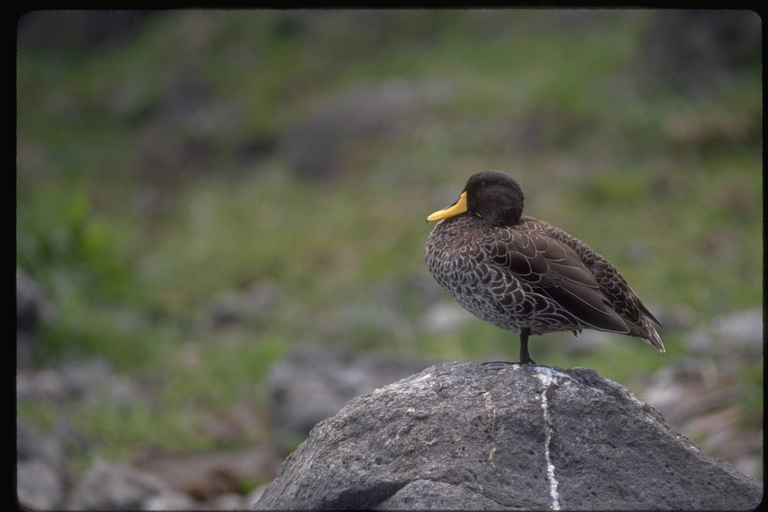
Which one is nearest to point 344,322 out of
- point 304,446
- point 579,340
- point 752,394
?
point 579,340

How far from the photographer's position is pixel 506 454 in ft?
11.4

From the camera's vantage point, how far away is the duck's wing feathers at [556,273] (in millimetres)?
3891

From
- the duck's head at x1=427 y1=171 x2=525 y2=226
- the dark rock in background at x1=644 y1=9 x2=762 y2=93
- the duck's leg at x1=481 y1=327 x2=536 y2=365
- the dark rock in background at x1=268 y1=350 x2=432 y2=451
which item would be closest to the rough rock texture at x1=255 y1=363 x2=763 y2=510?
the duck's leg at x1=481 y1=327 x2=536 y2=365

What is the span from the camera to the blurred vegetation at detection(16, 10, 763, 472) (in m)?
8.64

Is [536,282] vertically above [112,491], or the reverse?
[536,282]

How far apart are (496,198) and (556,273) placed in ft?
1.87

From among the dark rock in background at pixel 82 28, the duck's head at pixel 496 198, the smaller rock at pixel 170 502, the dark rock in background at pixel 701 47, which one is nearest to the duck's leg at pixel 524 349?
the duck's head at pixel 496 198

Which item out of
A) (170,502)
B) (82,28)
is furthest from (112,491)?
(82,28)

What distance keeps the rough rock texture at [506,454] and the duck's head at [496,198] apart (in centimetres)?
87

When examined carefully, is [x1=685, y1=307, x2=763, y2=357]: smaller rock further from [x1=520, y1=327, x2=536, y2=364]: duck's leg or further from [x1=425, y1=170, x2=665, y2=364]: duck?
[x1=520, y1=327, x2=536, y2=364]: duck's leg

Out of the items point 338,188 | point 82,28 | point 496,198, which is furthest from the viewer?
point 82,28

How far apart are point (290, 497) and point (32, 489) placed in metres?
3.14

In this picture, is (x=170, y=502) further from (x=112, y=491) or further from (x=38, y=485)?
(x=38, y=485)

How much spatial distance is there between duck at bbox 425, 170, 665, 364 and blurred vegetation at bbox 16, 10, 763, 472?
2812 mm
